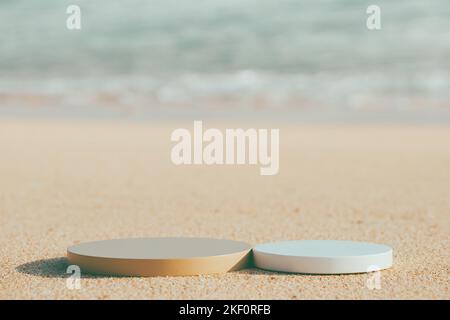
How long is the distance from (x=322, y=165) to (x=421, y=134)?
15.2ft

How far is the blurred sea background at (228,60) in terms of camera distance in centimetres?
2219

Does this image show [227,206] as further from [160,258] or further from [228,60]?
[228,60]

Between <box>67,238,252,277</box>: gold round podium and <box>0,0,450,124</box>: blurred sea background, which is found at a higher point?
<box>0,0,450,124</box>: blurred sea background

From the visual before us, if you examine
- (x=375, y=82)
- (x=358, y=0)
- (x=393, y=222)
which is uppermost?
(x=358, y=0)

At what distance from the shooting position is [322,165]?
11906 mm

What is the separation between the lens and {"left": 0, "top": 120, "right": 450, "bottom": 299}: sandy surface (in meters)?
4.94

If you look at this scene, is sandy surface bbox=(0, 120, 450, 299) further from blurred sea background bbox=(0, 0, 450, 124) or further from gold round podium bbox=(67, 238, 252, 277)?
blurred sea background bbox=(0, 0, 450, 124)

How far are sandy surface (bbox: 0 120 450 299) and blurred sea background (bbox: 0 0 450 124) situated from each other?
6.38m

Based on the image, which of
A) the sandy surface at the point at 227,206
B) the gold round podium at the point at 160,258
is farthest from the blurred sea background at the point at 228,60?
the gold round podium at the point at 160,258

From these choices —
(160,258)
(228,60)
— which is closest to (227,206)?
(160,258)

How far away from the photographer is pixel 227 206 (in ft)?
28.1

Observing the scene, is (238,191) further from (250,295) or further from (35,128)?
(35,128)

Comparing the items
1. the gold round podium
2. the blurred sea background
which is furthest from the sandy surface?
the blurred sea background
